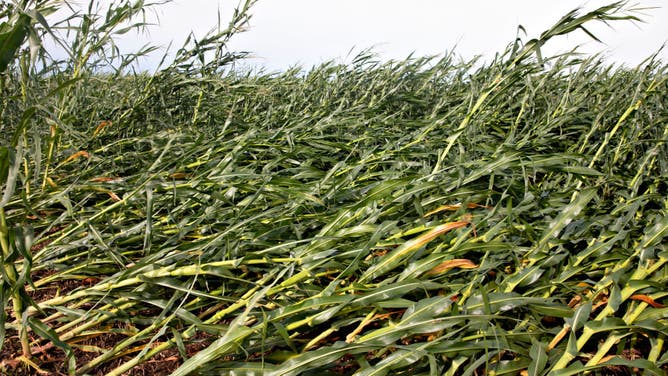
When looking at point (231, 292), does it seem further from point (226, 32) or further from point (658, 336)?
point (226, 32)

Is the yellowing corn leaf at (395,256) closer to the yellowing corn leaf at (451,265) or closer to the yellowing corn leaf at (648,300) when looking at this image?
the yellowing corn leaf at (451,265)

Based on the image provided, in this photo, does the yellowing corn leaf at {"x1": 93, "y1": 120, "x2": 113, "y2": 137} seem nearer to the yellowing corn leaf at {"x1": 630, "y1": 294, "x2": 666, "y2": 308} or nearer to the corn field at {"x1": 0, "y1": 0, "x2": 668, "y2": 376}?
the corn field at {"x1": 0, "y1": 0, "x2": 668, "y2": 376}

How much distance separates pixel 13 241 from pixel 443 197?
4.40ft

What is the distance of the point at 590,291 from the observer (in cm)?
165

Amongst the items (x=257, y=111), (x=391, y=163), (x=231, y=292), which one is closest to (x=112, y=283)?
(x=231, y=292)

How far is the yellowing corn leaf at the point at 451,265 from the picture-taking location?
5.05ft

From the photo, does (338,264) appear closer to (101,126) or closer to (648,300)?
(648,300)

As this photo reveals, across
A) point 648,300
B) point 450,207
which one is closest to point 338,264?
point 450,207

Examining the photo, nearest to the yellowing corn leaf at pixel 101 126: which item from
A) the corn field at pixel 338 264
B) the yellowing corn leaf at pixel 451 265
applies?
the corn field at pixel 338 264

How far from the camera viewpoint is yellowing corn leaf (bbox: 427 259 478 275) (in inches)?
60.6

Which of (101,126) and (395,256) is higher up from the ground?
(101,126)

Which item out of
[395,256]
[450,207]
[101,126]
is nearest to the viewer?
[395,256]

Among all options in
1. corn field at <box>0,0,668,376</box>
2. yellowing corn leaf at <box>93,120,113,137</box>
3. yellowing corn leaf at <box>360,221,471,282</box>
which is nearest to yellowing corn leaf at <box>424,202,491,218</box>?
corn field at <box>0,0,668,376</box>

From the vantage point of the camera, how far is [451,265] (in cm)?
157
